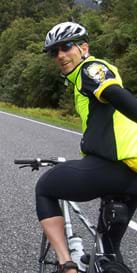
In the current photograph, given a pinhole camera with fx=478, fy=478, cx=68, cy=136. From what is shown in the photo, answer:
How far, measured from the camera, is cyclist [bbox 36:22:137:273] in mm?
2457

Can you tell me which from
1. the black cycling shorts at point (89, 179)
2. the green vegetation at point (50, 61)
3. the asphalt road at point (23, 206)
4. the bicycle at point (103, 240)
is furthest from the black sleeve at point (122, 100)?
the green vegetation at point (50, 61)

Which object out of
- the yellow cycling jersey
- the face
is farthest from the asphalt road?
the face

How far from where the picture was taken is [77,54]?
8.65 feet

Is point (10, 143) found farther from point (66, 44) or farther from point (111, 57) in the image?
point (111, 57)

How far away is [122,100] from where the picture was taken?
2348mm

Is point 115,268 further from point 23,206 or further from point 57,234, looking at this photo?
point 23,206

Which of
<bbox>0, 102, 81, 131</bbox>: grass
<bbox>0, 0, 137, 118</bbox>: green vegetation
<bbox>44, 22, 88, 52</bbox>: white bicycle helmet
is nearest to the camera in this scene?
<bbox>44, 22, 88, 52</bbox>: white bicycle helmet

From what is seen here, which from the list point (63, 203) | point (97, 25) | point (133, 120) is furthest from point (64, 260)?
point (97, 25)

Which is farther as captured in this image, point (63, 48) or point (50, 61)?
point (50, 61)

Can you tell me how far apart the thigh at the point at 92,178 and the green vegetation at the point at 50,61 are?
389 inches

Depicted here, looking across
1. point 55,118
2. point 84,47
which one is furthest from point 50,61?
point 84,47

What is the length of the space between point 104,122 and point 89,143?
0.15m

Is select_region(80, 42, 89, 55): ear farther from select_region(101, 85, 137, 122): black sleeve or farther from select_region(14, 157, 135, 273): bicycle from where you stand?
select_region(14, 157, 135, 273): bicycle

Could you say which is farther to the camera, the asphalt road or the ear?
the asphalt road
